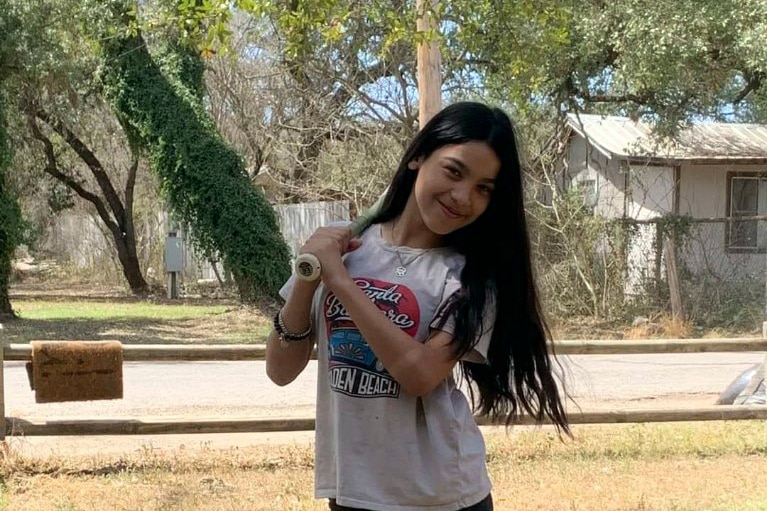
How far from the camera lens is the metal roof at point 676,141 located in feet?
51.9

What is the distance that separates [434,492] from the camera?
1.64m

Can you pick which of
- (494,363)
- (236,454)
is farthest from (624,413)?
(494,363)

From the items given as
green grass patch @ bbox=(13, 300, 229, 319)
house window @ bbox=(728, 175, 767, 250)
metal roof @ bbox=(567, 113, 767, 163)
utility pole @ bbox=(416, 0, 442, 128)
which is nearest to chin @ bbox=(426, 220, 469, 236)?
utility pole @ bbox=(416, 0, 442, 128)

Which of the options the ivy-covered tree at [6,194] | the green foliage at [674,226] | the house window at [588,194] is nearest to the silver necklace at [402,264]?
the green foliage at [674,226]

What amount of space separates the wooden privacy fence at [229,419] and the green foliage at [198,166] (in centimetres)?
1096

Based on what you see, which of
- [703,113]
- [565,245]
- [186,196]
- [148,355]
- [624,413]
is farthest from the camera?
[186,196]

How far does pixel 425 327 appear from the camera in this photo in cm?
166

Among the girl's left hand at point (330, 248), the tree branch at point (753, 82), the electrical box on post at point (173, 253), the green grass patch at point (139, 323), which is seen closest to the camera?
the girl's left hand at point (330, 248)

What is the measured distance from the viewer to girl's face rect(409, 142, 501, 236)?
1.69 m

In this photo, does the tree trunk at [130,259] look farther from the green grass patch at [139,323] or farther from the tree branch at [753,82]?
the tree branch at [753,82]

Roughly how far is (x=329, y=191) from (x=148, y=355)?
11.4m

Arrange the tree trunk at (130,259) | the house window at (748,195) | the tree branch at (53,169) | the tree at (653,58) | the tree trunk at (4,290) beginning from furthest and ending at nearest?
the tree trunk at (130,259), the tree branch at (53,169), the house window at (748,195), the tree trunk at (4,290), the tree at (653,58)

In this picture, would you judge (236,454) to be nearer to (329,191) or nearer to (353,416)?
(353,416)

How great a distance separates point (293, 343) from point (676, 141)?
47.3 ft
